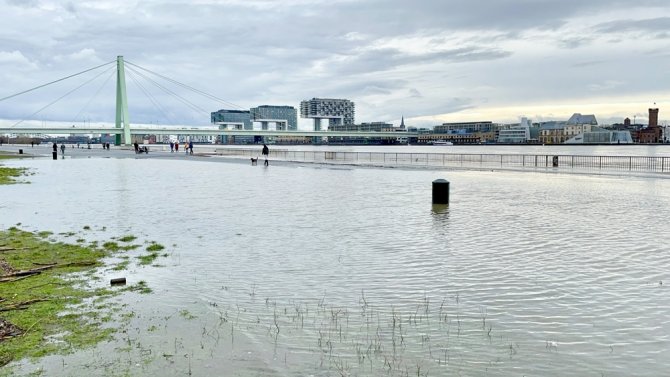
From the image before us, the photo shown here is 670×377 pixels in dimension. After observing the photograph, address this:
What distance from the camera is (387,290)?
31.7ft

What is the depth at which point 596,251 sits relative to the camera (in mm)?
13062

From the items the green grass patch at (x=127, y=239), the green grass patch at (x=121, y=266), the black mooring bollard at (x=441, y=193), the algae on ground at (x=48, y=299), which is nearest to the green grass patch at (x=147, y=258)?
the green grass patch at (x=121, y=266)

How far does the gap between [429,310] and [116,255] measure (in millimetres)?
7520

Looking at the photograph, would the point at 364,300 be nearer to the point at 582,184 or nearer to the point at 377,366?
the point at 377,366

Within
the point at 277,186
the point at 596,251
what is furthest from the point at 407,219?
the point at 277,186

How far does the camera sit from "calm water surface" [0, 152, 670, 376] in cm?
661

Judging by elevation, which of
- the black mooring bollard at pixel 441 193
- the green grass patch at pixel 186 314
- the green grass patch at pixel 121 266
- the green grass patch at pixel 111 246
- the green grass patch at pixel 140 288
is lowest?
the green grass patch at pixel 186 314

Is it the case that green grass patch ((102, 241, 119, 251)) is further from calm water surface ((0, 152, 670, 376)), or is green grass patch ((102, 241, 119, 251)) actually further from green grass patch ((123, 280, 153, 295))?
green grass patch ((123, 280, 153, 295))

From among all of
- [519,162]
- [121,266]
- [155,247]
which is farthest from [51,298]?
[519,162]

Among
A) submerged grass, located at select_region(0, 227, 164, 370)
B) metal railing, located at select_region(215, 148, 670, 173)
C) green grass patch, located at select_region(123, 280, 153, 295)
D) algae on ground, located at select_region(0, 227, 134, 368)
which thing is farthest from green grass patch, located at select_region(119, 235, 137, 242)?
metal railing, located at select_region(215, 148, 670, 173)

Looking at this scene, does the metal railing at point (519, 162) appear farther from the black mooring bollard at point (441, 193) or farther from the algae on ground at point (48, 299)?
the algae on ground at point (48, 299)

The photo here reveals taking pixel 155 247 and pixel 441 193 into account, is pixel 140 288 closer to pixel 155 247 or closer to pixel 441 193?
pixel 155 247

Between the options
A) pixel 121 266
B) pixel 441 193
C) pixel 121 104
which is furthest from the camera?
pixel 121 104

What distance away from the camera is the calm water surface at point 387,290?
6605 mm
